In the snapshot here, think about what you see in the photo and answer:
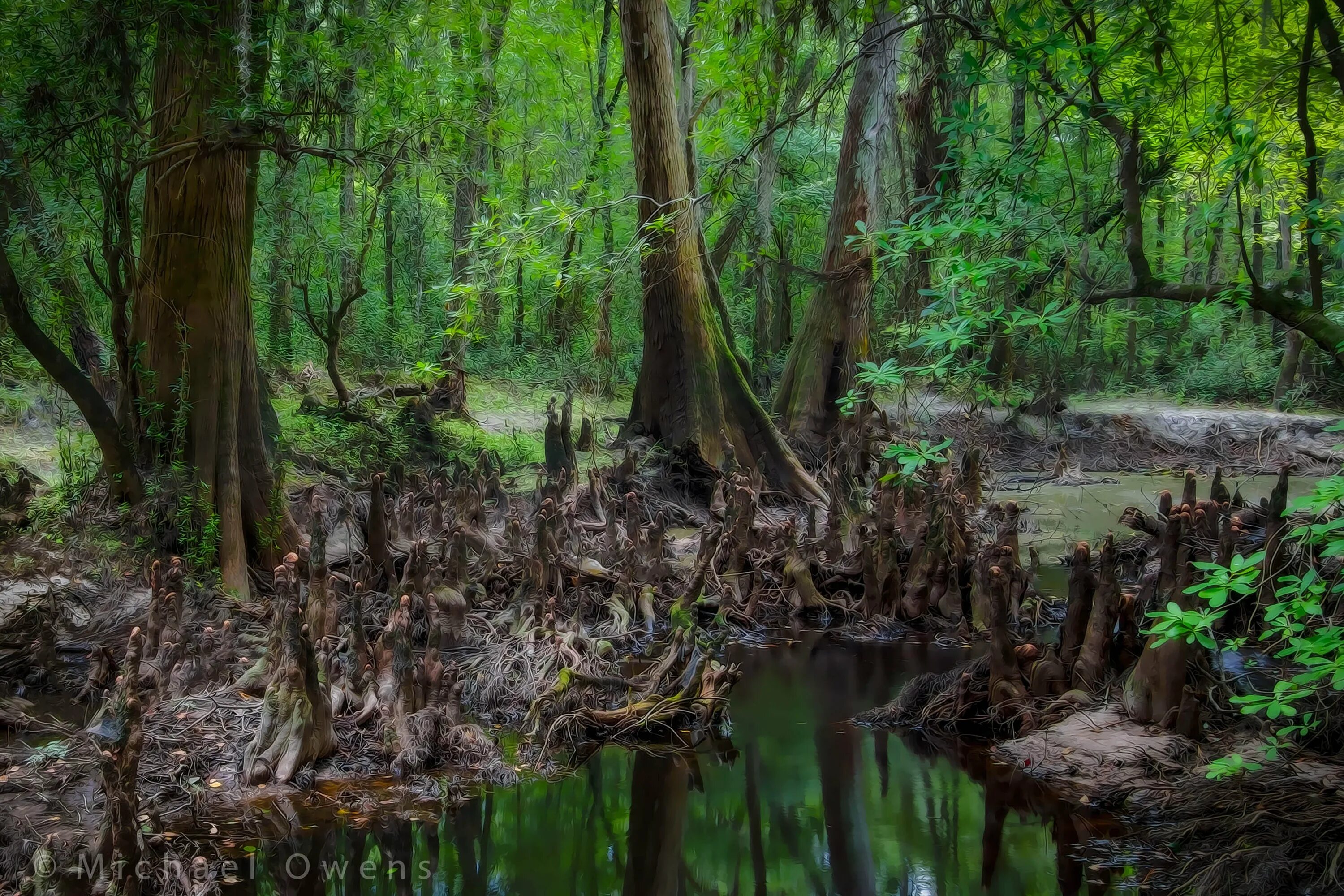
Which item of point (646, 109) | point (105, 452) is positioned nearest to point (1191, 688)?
point (105, 452)

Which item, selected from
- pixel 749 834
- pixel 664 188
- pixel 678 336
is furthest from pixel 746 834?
pixel 664 188

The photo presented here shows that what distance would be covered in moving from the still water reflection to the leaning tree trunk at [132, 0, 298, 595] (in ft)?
10.2

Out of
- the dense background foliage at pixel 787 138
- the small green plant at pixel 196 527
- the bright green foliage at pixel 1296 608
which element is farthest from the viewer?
the small green plant at pixel 196 527

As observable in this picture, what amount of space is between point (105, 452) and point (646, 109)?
21.2 feet

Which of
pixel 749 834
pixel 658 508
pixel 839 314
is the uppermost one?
pixel 839 314

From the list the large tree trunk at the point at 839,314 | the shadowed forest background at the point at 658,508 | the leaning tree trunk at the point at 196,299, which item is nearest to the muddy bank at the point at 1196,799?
the shadowed forest background at the point at 658,508

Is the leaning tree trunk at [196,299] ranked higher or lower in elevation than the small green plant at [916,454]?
higher

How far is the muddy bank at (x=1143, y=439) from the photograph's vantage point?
12773 millimetres

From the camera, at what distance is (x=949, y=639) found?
718 centimetres

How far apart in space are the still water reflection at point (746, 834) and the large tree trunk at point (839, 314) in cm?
677

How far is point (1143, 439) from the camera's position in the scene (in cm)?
1391

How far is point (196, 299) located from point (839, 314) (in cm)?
753

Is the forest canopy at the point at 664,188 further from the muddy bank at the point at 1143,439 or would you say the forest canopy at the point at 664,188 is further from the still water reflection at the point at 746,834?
the muddy bank at the point at 1143,439

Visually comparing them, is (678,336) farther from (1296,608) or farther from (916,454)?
(1296,608)
